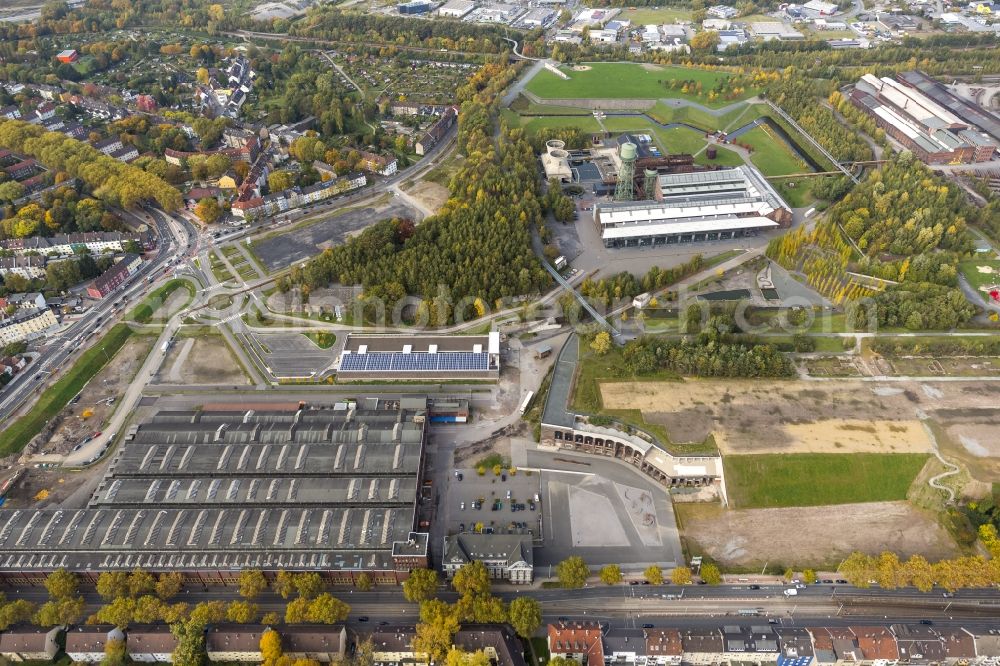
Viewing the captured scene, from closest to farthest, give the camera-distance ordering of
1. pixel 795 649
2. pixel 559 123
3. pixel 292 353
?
pixel 795 649 < pixel 292 353 < pixel 559 123

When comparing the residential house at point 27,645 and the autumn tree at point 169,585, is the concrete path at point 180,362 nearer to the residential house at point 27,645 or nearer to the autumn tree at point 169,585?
the autumn tree at point 169,585

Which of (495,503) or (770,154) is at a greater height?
(770,154)

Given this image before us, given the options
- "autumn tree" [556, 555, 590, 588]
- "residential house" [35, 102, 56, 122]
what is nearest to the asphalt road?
"residential house" [35, 102, 56, 122]

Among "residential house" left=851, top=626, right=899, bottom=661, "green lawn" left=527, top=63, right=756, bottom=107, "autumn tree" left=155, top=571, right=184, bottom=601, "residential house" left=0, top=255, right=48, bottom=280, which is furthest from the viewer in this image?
"green lawn" left=527, top=63, right=756, bottom=107

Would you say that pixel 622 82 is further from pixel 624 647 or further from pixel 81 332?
pixel 624 647

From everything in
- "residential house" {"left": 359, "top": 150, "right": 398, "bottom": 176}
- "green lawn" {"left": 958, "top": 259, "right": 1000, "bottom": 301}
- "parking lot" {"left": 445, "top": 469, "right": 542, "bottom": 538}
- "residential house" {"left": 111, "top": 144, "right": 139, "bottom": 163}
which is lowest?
"parking lot" {"left": 445, "top": 469, "right": 542, "bottom": 538}

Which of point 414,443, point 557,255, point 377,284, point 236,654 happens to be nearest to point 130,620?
point 236,654

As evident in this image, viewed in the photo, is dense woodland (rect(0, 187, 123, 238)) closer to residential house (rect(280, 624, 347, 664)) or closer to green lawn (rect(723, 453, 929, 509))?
residential house (rect(280, 624, 347, 664))

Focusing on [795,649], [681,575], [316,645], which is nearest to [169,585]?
[316,645]
